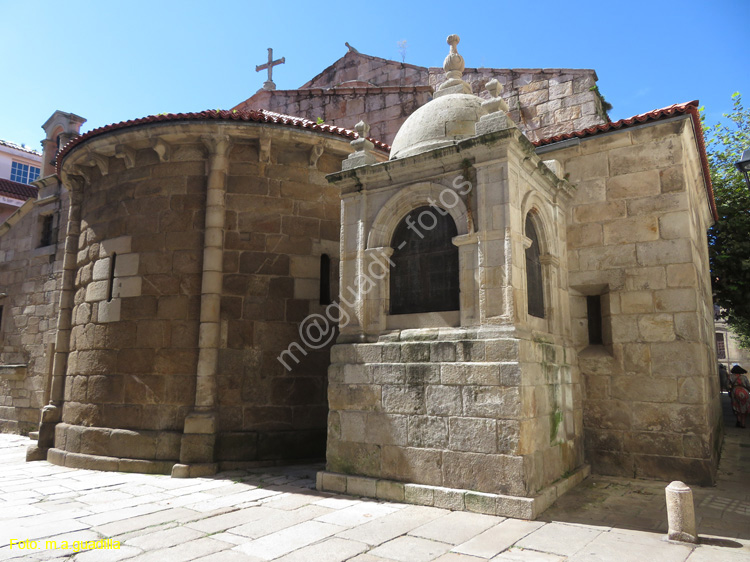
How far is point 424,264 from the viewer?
6098mm

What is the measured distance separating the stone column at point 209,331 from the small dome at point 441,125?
2968mm

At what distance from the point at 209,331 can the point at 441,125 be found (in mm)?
4324

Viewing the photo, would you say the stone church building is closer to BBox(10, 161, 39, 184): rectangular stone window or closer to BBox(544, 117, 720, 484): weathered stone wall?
BBox(544, 117, 720, 484): weathered stone wall

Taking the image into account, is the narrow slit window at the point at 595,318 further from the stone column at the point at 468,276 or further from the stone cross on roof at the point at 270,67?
the stone cross on roof at the point at 270,67

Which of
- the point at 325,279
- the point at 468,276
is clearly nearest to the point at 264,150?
the point at 325,279

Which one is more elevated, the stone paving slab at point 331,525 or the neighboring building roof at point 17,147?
the neighboring building roof at point 17,147

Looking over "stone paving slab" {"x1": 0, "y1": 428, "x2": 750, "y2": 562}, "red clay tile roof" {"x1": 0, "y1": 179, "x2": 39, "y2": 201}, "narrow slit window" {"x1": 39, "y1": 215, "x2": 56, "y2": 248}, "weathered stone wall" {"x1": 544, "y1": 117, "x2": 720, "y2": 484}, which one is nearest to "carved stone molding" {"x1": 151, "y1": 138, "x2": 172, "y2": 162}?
"stone paving slab" {"x1": 0, "y1": 428, "x2": 750, "y2": 562}

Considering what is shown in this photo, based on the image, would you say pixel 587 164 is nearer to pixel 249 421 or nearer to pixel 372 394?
pixel 372 394

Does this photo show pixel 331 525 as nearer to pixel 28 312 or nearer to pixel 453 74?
pixel 453 74

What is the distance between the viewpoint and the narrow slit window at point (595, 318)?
722 centimetres

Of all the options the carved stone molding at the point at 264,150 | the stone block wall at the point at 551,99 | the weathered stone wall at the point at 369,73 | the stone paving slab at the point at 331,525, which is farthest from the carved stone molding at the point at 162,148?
the weathered stone wall at the point at 369,73

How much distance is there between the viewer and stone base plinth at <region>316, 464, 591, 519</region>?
190 inches

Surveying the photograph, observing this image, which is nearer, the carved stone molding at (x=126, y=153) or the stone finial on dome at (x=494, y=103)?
the stone finial on dome at (x=494, y=103)

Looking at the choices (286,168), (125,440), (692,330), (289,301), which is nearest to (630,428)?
(692,330)
